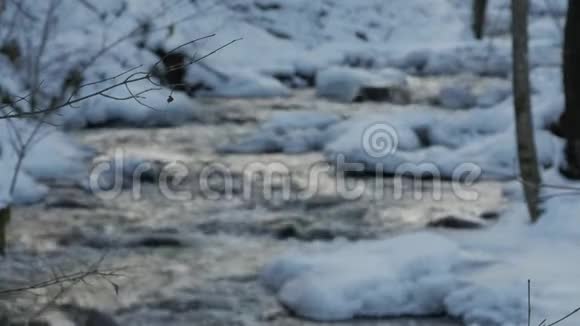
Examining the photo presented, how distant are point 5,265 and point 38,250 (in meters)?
0.40

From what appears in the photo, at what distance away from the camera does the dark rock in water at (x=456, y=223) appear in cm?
665

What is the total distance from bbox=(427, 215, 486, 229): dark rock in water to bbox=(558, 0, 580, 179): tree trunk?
29.7 inches

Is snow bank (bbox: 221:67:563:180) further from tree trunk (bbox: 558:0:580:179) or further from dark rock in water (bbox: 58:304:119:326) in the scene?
dark rock in water (bbox: 58:304:119:326)

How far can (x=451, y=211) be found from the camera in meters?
7.23

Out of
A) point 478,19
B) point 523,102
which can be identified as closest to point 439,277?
point 523,102

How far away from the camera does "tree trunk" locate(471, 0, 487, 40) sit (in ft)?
69.9

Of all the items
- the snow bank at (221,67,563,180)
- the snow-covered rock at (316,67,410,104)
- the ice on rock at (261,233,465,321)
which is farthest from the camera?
the snow-covered rock at (316,67,410,104)

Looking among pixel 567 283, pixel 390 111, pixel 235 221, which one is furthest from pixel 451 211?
pixel 390 111

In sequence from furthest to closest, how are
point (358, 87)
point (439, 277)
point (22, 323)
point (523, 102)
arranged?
point (358, 87) < point (523, 102) < point (439, 277) < point (22, 323)

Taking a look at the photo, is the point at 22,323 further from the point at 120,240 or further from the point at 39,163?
the point at 39,163

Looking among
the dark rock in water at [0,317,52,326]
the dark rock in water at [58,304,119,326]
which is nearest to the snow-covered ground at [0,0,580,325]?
the dark rock in water at [58,304,119,326]

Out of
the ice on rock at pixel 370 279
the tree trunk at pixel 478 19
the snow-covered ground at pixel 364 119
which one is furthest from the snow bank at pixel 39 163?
the tree trunk at pixel 478 19

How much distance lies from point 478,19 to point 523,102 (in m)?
16.2

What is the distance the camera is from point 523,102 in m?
6.04
